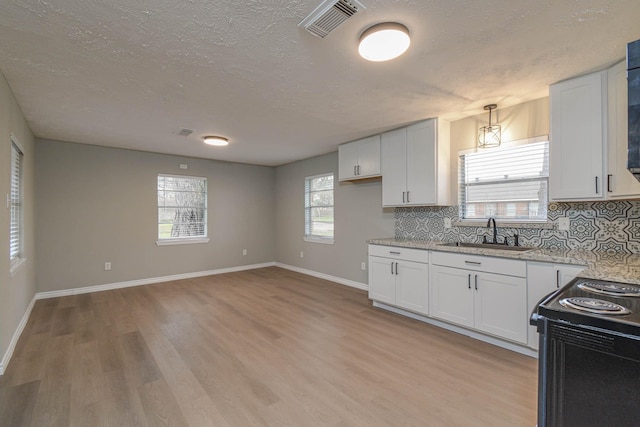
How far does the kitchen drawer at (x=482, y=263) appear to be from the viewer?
2641 mm

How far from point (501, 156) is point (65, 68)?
4.21m

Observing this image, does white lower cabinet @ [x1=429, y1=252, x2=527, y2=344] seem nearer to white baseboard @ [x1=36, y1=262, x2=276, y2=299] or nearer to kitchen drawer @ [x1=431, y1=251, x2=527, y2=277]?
kitchen drawer @ [x1=431, y1=251, x2=527, y2=277]

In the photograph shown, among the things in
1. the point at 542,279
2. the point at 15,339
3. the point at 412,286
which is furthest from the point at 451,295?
the point at 15,339

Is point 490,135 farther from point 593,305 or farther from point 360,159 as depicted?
point 593,305

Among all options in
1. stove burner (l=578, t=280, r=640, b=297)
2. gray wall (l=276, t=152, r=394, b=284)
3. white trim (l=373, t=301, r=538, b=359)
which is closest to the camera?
stove burner (l=578, t=280, r=640, b=297)

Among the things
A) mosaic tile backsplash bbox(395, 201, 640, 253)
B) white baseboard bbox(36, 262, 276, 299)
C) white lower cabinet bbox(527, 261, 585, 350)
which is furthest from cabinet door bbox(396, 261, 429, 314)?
white baseboard bbox(36, 262, 276, 299)

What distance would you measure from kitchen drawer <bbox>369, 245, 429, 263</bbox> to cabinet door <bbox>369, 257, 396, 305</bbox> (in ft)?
0.22

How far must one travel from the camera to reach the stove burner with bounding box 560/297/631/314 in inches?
45.2

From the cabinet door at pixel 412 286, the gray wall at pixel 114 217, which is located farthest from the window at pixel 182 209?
the cabinet door at pixel 412 286

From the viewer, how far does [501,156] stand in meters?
3.33

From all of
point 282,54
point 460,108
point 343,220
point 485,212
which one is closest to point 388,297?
point 485,212

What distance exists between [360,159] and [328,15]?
287cm

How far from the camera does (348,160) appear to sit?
4688 mm

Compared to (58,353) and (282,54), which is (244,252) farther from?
(282,54)
